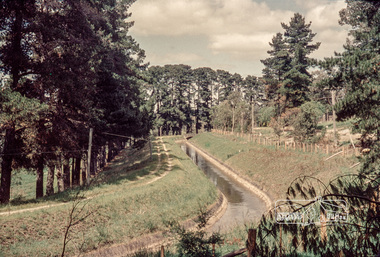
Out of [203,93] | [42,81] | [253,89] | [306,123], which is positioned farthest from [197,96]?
[42,81]

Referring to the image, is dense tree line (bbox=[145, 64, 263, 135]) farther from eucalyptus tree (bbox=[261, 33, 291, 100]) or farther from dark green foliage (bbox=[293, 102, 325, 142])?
dark green foliage (bbox=[293, 102, 325, 142])

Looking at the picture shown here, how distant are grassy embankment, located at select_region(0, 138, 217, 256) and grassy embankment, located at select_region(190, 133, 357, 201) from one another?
23.6 feet

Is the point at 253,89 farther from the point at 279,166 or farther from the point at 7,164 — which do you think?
the point at 7,164

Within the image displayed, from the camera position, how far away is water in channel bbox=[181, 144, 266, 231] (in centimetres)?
2268

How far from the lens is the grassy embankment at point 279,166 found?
89.8 feet

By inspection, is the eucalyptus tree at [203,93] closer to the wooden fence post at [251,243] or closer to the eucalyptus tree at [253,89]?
the eucalyptus tree at [253,89]

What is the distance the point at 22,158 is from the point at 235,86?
112 metres

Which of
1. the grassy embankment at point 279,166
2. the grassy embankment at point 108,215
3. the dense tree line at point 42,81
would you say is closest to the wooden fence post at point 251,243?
the grassy embankment at point 108,215

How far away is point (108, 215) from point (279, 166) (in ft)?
72.4

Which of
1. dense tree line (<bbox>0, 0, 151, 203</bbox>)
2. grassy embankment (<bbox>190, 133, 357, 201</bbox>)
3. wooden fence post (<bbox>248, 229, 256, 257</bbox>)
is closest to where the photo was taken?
wooden fence post (<bbox>248, 229, 256, 257</bbox>)

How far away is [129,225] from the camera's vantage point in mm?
18656

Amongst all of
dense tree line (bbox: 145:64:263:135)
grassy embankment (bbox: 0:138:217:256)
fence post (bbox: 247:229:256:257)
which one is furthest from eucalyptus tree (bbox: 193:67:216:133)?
fence post (bbox: 247:229:256:257)

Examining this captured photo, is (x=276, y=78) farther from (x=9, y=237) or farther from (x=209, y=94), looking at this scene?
(x=9, y=237)

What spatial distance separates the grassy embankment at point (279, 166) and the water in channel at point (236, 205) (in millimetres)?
1877
